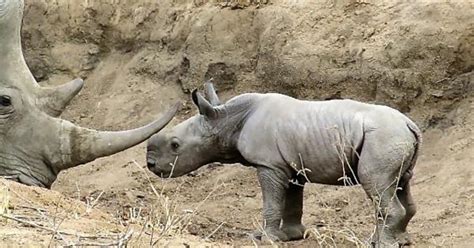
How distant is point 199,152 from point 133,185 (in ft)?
9.09

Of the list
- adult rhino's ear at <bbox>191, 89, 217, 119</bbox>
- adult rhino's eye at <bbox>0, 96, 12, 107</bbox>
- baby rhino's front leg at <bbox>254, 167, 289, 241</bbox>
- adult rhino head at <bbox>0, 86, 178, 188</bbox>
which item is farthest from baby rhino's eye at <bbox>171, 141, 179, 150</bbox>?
adult rhino's eye at <bbox>0, 96, 12, 107</bbox>

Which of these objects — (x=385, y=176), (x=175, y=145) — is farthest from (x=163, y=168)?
(x=385, y=176)

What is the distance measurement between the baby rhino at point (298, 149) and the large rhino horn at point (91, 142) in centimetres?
12

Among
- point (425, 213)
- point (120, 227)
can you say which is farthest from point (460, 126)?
point (120, 227)

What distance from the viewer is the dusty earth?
9164mm

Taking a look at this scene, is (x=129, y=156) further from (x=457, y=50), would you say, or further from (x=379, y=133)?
(x=379, y=133)

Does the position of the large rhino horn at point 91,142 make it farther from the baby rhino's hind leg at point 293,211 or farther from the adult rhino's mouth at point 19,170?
the baby rhino's hind leg at point 293,211

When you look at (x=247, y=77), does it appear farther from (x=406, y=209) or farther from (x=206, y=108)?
(x=406, y=209)

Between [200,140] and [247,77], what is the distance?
3.45m

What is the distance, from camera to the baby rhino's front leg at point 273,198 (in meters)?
8.03

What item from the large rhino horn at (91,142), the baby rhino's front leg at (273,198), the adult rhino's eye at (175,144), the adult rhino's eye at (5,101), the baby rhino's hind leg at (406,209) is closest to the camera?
the baby rhino's hind leg at (406,209)

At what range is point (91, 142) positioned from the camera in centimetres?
879

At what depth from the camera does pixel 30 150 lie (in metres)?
8.69

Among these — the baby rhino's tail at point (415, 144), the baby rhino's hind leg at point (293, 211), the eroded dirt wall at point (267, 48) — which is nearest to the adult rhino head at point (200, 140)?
the baby rhino's hind leg at point (293, 211)
